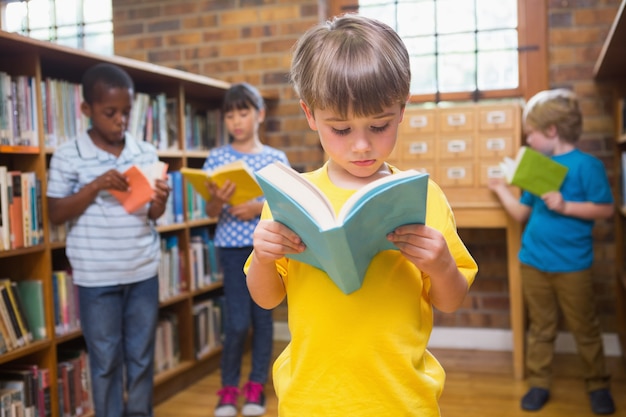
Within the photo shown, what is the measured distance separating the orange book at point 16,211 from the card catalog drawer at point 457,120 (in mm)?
1906

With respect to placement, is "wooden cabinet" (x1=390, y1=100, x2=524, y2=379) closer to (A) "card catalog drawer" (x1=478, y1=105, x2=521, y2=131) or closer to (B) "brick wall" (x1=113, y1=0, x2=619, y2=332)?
(A) "card catalog drawer" (x1=478, y1=105, x2=521, y2=131)

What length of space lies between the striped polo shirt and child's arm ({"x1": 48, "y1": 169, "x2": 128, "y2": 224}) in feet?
0.11

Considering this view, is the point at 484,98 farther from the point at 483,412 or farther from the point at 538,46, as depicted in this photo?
the point at 483,412

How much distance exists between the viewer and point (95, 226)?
2180mm

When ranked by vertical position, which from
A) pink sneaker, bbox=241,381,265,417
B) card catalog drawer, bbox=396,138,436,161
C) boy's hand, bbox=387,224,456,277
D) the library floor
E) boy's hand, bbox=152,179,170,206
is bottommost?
the library floor

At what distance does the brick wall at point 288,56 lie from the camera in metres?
3.32

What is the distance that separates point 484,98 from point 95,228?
7.55 feet

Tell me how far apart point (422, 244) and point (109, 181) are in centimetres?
144

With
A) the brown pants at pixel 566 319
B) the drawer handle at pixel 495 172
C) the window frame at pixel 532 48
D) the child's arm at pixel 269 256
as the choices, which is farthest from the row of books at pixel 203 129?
the child's arm at pixel 269 256

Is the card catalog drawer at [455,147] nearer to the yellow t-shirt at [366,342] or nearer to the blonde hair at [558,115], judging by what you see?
the blonde hair at [558,115]

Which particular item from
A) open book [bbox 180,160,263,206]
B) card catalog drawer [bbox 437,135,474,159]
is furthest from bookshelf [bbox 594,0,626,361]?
open book [bbox 180,160,263,206]

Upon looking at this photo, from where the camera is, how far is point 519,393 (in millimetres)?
2867

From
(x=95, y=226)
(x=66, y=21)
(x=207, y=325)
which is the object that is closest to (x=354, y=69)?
(x=95, y=226)

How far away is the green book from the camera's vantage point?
2217 mm
